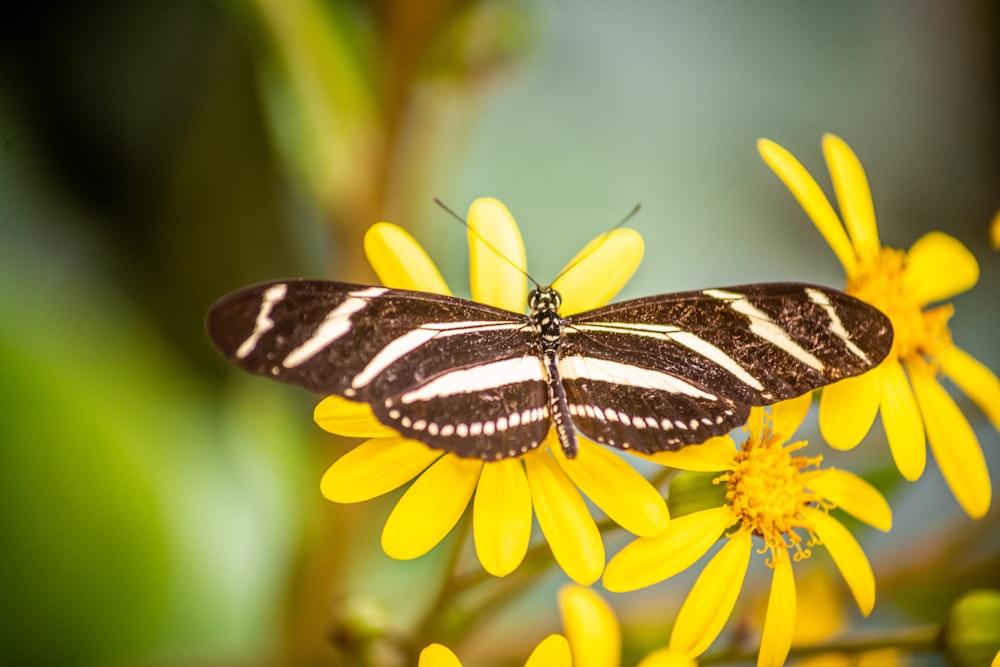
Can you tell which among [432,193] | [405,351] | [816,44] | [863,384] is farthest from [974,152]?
[405,351]

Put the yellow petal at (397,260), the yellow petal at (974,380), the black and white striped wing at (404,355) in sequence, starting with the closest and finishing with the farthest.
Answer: the black and white striped wing at (404,355) → the yellow petal at (397,260) → the yellow petal at (974,380)

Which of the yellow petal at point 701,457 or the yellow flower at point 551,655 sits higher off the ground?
the yellow petal at point 701,457

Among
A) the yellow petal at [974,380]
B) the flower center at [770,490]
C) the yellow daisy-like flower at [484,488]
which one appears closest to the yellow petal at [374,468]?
the yellow daisy-like flower at [484,488]

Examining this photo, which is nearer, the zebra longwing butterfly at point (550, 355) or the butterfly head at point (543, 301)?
the zebra longwing butterfly at point (550, 355)

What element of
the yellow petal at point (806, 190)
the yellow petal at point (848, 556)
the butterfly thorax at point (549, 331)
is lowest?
the yellow petal at point (848, 556)

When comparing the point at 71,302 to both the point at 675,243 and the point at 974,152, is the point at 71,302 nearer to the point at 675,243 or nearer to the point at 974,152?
the point at 675,243

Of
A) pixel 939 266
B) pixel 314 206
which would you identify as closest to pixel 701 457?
pixel 939 266

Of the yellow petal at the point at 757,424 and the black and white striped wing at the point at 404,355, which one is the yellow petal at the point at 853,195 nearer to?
the yellow petal at the point at 757,424
